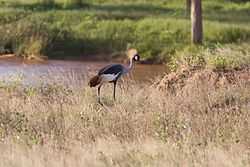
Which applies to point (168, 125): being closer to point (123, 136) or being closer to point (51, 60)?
point (123, 136)

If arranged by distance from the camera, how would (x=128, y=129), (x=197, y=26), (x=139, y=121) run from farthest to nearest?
(x=197, y=26), (x=139, y=121), (x=128, y=129)

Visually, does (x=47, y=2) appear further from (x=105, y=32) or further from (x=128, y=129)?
(x=128, y=129)

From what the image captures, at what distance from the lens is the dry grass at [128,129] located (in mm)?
6859

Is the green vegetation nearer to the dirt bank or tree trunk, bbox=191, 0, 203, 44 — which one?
tree trunk, bbox=191, 0, 203, 44

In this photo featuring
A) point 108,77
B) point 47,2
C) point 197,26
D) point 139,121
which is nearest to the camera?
point 139,121

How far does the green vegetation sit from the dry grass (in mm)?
14409

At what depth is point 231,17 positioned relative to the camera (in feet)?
102

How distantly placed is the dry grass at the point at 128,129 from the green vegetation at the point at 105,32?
14409 millimetres

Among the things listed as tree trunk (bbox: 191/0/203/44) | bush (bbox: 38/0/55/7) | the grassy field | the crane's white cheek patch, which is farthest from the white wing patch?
bush (bbox: 38/0/55/7)

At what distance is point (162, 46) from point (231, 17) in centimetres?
577

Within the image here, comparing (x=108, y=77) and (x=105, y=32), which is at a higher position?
(x=108, y=77)

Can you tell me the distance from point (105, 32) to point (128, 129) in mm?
19571

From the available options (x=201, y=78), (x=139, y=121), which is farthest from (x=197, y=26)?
(x=139, y=121)

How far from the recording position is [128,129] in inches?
326
